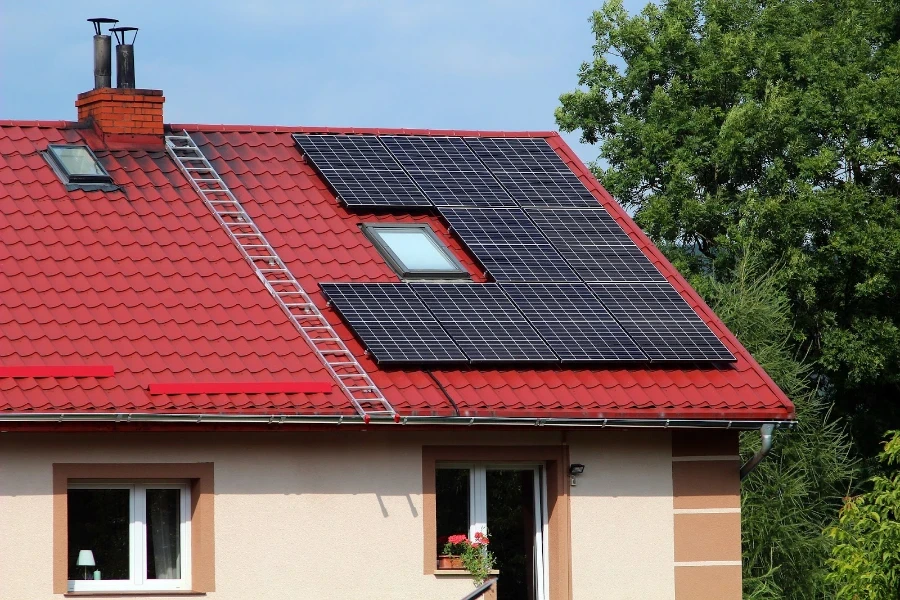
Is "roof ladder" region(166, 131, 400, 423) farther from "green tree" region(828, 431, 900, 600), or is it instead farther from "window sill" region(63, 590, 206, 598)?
"green tree" region(828, 431, 900, 600)

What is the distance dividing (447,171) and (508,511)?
450cm

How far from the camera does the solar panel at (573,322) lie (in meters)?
16.2

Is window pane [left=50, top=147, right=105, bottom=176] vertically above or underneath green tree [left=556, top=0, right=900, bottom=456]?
underneath

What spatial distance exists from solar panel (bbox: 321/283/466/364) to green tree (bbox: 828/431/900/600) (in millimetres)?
5027

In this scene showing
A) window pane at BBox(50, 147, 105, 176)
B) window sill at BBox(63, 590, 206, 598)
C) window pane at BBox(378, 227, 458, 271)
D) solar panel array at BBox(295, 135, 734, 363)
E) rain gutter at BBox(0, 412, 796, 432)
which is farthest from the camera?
window pane at BBox(50, 147, 105, 176)

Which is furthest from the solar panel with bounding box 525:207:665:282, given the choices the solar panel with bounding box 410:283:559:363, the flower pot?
the flower pot

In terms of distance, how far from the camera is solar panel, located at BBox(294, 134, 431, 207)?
18125mm

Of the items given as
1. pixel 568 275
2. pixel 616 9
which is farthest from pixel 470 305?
pixel 616 9

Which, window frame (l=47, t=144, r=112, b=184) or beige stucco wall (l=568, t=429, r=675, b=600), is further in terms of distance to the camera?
window frame (l=47, t=144, r=112, b=184)

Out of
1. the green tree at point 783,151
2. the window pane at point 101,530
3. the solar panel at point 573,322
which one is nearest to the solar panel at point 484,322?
the solar panel at point 573,322

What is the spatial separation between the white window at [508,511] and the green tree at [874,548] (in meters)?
3.53

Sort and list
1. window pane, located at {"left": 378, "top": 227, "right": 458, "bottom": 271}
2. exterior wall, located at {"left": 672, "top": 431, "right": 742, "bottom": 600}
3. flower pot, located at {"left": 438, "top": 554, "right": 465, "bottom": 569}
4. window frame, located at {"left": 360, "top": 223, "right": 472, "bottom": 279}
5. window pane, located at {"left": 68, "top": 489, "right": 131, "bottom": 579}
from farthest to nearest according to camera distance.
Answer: window pane, located at {"left": 378, "top": 227, "right": 458, "bottom": 271}, window frame, located at {"left": 360, "top": 223, "right": 472, "bottom": 279}, exterior wall, located at {"left": 672, "top": 431, "right": 742, "bottom": 600}, flower pot, located at {"left": 438, "top": 554, "right": 465, "bottom": 569}, window pane, located at {"left": 68, "top": 489, "right": 131, "bottom": 579}

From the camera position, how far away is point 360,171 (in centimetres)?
1864

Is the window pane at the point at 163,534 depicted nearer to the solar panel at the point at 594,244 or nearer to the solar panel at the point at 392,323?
the solar panel at the point at 392,323
